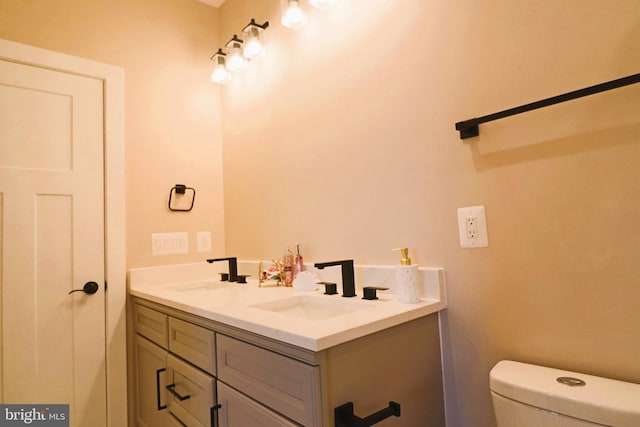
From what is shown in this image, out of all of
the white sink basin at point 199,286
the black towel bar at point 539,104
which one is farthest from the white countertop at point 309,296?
the black towel bar at point 539,104

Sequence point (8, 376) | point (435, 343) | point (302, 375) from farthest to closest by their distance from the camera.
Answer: point (8, 376) → point (435, 343) → point (302, 375)

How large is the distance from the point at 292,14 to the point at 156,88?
2.92ft

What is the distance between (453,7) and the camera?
1098 millimetres

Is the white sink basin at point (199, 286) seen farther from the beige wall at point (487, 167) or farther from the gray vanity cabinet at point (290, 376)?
the beige wall at point (487, 167)

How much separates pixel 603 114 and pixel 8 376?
2.25 metres

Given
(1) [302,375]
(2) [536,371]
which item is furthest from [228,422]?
(2) [536,371]

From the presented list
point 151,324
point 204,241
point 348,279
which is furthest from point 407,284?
point 204,241

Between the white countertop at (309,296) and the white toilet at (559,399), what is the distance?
11.0 inches

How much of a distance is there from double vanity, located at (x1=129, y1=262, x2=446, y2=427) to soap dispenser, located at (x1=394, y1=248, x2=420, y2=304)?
0.04 meters

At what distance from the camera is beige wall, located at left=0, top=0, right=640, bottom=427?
0.83m

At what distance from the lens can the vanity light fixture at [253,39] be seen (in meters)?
1.76

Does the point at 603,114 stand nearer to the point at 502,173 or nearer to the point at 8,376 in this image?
the point at 502,173

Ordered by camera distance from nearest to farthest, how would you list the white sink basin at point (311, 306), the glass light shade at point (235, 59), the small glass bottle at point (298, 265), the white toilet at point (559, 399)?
the white toilet at point (559, 399) < the white sink basin at point (311, 306) < the small glass bottle at point (298, 265) < the glass light shade at point (235, 59)

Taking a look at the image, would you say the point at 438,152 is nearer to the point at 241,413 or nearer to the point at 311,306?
the point at 311,306
